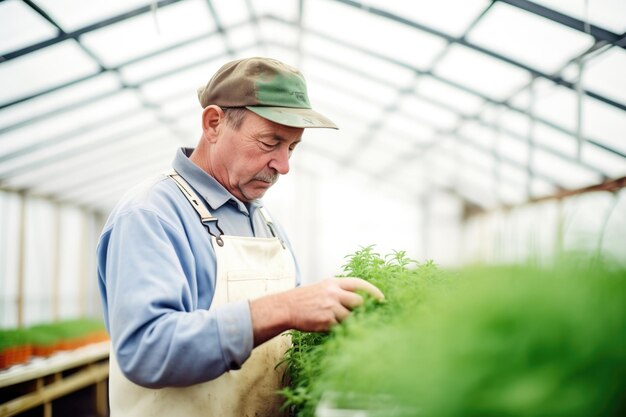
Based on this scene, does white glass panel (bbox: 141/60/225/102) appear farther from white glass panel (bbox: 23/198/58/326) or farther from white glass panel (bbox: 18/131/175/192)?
white glass panel (bbox: 23/198/58/326)

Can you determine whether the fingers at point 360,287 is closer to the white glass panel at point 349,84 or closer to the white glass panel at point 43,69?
the white glass panel at point 43,69

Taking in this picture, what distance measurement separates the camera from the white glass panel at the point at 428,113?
7.43 metres

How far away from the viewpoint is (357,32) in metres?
6.20

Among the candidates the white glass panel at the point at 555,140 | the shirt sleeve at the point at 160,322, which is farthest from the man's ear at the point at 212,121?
the white glass panel at the point at 555,140

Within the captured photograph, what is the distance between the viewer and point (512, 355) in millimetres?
622

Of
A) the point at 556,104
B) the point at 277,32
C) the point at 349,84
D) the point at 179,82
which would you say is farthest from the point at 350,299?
the point at 349,84

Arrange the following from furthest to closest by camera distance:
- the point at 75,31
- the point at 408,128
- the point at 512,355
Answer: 1. the point at 408,128
2. the point at 75,31
3. the point at 512,355

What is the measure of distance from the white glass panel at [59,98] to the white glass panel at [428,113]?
4.17 meters

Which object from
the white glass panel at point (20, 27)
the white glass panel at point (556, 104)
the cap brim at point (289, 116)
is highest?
the white glass panel at point (20, 27)

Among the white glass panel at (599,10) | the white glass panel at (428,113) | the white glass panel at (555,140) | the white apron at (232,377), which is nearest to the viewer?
the white apron at (232,377)

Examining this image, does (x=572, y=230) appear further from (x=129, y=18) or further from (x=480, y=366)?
(x=129, y=18)

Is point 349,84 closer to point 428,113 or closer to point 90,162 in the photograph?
point 428,113

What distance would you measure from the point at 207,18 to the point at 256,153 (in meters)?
4.95

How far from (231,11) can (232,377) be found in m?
5.60
